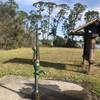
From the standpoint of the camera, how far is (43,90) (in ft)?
34.2

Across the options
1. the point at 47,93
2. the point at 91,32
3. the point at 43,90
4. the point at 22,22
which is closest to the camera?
the point at 47,93

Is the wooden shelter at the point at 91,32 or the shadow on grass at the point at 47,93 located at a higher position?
the wooden shelter at the point at 91,32

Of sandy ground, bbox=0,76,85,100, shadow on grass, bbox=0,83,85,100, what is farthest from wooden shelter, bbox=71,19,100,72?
shadow on grass, bbox=0,83,85,100

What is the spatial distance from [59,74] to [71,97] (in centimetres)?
512

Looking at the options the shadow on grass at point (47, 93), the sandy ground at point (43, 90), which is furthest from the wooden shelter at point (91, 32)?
the shadow on grass at point (47, 93)

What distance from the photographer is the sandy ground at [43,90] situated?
9.59 m

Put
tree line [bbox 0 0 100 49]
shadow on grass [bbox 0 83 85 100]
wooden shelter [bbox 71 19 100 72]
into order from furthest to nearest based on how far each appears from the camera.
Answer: tree line [bbox 0 0 100 49], wooden shelter [bbox 71 19 100 72], shadow on grass [bbox 0 83 85 100]

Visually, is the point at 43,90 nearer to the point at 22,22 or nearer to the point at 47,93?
the point at 47,93

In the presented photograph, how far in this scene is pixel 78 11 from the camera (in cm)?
7325

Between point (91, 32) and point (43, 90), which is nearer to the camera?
point (43, 90)

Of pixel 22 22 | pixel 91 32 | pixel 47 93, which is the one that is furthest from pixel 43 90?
pixel 22 22

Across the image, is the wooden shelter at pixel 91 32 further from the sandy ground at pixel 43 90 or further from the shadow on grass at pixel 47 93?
the shadow on grass at pixel 47 93

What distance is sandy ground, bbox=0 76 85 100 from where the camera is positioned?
31.5ft

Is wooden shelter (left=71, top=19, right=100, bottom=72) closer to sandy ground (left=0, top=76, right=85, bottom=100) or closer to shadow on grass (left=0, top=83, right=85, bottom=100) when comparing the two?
sandy ground (left=0, top=76, right=85, bottom=100)
